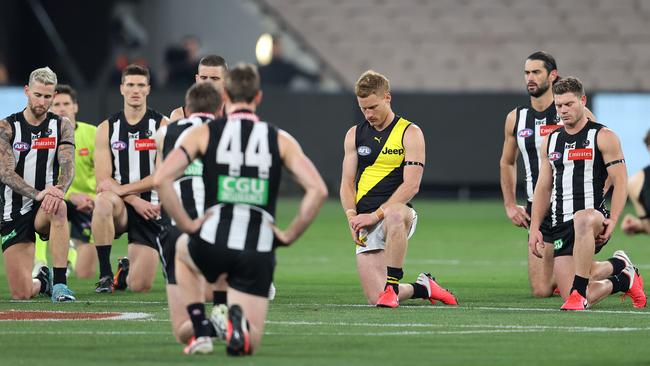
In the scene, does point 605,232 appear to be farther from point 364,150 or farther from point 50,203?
point 50,203

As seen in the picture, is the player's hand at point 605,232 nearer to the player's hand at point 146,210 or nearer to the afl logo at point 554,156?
the afl logo at point 554,156

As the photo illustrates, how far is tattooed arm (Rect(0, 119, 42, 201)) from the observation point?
11.3 m

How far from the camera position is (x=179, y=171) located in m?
7.54

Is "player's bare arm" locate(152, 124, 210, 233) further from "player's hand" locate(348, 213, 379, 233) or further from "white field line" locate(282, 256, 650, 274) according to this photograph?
"white field line" locate(282, 256, 650, 274)

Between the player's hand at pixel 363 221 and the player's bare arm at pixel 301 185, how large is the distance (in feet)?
10.0

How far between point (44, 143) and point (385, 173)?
2.73 meters

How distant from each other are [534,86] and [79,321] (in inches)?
174

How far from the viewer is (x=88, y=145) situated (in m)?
13.9

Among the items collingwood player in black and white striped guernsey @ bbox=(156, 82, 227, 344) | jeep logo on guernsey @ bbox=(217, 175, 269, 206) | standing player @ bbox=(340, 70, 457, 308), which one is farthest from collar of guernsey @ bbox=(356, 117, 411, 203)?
jeep logo on guernsey @ bbox=(217, 175, 269, 206)

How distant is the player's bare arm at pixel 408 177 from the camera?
10805mm

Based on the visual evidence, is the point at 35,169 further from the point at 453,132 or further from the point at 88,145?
the point at 453,132

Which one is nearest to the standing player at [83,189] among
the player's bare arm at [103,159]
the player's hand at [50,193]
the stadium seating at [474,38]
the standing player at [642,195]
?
the player's bare arm at [103,159]

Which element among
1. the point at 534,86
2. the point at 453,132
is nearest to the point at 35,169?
the point at 534,86

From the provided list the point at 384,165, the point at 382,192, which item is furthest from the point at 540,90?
the point at 382,192
